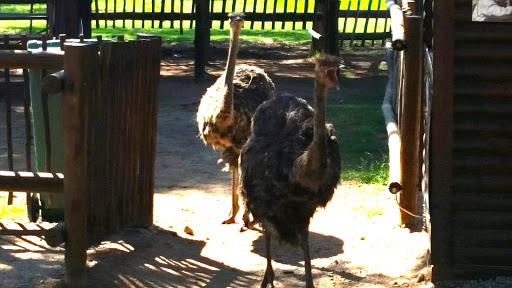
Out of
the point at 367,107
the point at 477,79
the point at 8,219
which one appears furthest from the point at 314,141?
the point at 367,107

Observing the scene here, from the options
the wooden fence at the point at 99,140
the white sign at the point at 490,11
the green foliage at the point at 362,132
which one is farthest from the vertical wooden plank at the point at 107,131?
the green foliage at the point at 362,132

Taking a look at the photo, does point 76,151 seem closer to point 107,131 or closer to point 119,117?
point 107,131

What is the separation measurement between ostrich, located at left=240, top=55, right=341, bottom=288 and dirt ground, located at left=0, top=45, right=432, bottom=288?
499mm

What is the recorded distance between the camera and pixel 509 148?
606 cm

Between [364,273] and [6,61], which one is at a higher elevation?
[6,61]

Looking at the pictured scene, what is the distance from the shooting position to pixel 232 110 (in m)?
7.89

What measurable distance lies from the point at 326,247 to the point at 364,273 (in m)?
0.74

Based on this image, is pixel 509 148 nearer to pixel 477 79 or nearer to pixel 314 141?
pixel 477 79

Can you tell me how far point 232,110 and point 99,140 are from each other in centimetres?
184

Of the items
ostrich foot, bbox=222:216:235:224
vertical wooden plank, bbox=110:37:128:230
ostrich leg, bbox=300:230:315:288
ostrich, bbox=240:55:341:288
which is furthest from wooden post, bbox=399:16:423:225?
vertical wooden plank, bbox=110:37:128:230

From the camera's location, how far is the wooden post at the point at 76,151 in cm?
573

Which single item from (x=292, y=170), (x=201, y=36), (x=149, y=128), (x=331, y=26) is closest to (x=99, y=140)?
(x=149, y=128)

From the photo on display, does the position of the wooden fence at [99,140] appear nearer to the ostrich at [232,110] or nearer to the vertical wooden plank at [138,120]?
the vertical wooden plank at [138,120]

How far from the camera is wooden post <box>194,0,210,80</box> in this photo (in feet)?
51.9
